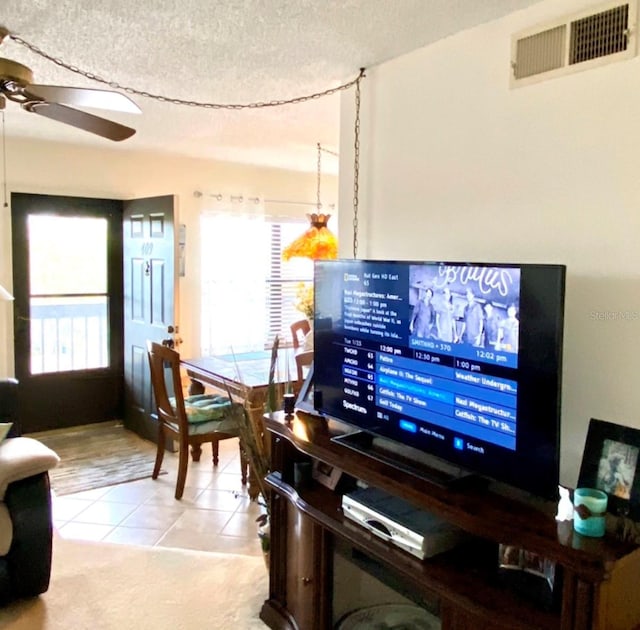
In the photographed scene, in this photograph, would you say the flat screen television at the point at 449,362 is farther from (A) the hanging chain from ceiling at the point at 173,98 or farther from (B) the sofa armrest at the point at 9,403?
(B) the sofa armrest at the point at 9,403

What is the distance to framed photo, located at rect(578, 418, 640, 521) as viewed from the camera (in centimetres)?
150

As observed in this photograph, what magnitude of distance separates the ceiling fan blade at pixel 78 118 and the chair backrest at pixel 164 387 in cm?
166

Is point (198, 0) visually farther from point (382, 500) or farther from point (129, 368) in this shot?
point (129, 368)

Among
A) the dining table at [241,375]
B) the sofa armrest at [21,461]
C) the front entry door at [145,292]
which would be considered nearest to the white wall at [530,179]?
the dining table at [241,375]

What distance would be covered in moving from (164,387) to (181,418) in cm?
30

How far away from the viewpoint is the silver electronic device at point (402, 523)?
1.77 metres

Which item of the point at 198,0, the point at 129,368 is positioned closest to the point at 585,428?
the point at 198,0

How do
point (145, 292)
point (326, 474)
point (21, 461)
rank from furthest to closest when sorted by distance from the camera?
point (145, 292) < point (21, 461) < point (326, 474)

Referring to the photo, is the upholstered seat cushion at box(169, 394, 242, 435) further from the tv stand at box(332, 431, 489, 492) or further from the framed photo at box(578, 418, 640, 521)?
the framed photo at box(578, 418, 640, 521)

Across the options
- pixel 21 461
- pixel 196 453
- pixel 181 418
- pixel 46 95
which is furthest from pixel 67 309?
pixel 46 95

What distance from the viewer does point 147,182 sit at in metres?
5.18

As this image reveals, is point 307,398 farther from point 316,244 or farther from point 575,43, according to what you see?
point 316,244

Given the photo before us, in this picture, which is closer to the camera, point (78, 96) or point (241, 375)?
point (78, 96)

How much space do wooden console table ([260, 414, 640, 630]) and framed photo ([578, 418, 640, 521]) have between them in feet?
0.40
